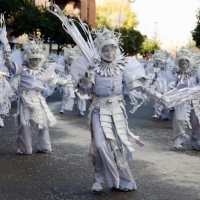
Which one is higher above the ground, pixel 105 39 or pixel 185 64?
pixel 105 39

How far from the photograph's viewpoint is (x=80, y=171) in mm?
8023

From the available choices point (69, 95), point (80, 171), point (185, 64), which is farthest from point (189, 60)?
point (69, 95)

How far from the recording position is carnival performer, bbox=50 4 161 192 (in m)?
6.64

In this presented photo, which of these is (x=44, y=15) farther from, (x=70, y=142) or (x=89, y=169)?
(x=89, y=169)

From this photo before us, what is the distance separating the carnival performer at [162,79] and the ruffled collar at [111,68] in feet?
6.35

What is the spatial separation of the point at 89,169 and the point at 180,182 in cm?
148

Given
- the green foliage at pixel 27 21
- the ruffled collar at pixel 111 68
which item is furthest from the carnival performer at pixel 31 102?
the green foliage at pixel 27 21

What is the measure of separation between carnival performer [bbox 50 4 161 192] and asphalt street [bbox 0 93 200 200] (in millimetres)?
291

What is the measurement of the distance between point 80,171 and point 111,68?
1906 millimetres

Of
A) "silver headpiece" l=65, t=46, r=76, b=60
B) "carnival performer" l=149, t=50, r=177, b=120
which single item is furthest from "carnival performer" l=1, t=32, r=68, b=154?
"silver headpiece" l=65, t=46, r=76, b=60

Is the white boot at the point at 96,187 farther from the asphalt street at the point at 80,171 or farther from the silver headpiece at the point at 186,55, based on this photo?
the silver headpiece at the point at 186,55

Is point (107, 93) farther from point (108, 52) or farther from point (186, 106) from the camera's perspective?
point (186, 106)

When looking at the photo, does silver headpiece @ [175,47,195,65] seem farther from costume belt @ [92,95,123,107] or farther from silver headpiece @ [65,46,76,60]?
silver headpiece @ [65,46,76,60]

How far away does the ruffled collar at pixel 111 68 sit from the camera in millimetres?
6836
